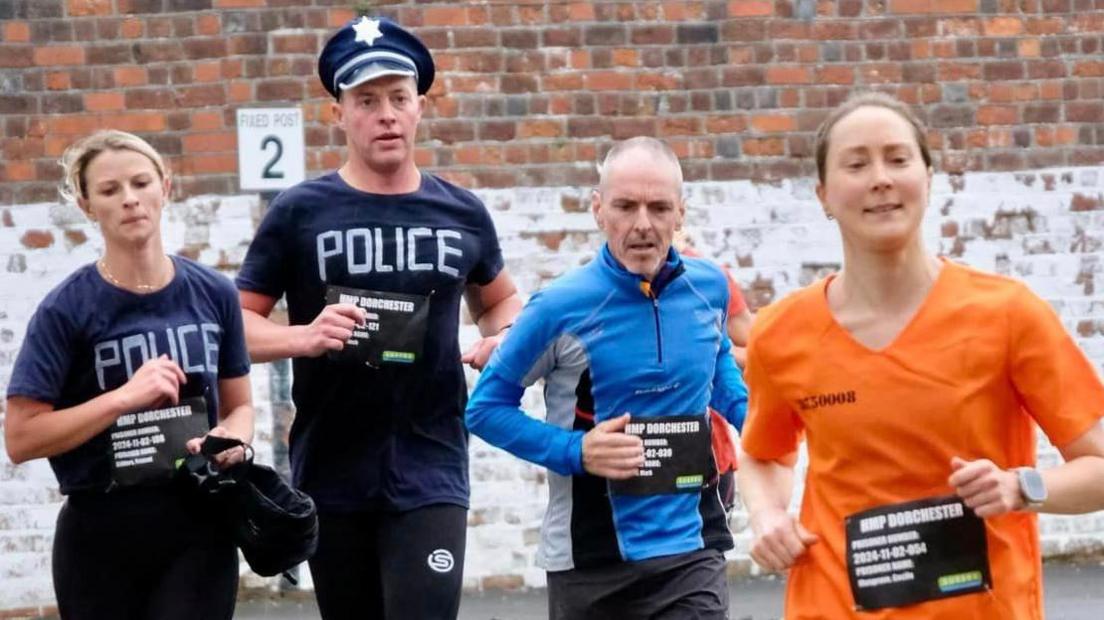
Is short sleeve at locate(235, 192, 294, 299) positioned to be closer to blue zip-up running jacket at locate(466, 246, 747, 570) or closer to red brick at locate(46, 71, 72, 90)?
blue zip-up running jacket at locate(466, 246, 747, 570)

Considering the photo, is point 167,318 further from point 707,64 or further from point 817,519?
point 707,64

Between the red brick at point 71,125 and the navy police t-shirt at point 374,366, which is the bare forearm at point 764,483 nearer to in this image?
the navy police t-shirt at point 374,366

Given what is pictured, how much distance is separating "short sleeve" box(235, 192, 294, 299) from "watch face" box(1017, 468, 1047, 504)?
2826 mm

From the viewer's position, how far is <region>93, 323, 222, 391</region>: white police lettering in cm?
550

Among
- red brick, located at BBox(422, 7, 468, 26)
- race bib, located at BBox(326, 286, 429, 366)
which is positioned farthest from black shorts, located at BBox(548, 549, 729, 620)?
red brick, located at BBox(422, 7, 468, 26)

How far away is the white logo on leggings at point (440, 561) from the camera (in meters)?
5.81

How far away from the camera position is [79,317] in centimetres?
548

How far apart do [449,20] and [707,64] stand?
1.31 m

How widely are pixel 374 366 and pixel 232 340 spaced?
1.38 feet

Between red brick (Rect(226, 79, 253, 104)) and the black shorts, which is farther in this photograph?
red brick (Rect(226, 79, 253, 104))

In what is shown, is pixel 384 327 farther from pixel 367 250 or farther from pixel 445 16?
pixel 445 16

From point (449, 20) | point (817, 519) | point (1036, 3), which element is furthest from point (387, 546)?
point (1036, 3)

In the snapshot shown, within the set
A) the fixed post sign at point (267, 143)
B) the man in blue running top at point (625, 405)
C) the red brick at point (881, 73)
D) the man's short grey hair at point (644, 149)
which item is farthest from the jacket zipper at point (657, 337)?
the red brick at point (881, 73)

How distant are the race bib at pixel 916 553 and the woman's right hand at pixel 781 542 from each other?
0.34 ft
